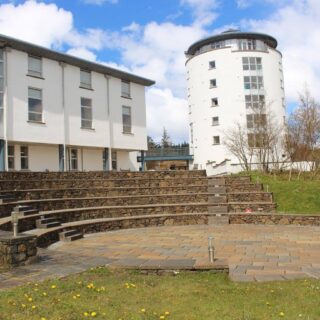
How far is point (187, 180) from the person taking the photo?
A: 1934 cm

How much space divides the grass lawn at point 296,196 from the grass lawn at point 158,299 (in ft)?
35.3

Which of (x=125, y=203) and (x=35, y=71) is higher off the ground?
(x=35, y=71)

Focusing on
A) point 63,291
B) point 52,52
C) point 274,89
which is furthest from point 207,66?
point 63,291

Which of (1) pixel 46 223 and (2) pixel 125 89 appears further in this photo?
(2) pixel 125 89

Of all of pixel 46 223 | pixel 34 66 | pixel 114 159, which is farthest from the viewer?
pixel 114 159

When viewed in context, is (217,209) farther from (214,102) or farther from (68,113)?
(214,102)

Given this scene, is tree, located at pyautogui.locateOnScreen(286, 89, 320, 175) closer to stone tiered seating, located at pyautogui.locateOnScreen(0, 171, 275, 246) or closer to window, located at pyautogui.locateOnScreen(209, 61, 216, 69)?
stone tiered seating, located at pyautogui.locateOnScreen(0, 171, 275, 246)

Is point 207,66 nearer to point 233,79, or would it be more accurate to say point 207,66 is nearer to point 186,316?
point 233,79

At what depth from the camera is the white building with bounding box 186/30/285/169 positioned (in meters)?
40.7

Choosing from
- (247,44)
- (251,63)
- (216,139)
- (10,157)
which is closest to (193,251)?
(10,157)

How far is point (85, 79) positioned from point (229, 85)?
732 inches

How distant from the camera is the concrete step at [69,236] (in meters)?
11.7

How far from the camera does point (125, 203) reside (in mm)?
16672

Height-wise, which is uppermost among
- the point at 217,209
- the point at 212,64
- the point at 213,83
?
the point at 212,64
